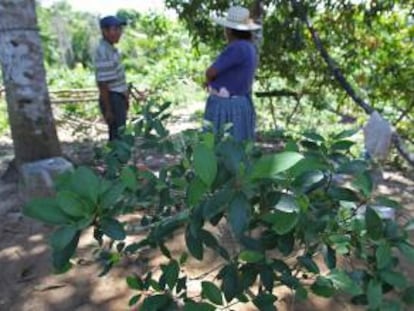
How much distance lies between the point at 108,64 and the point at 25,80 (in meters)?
1.13

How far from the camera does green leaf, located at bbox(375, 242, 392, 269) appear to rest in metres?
1.13

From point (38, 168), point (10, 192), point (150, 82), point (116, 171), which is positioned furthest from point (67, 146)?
point (150, 82)

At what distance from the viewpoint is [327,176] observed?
1217mm

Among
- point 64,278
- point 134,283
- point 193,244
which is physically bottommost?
point 64,278

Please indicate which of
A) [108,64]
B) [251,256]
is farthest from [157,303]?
[108,64]

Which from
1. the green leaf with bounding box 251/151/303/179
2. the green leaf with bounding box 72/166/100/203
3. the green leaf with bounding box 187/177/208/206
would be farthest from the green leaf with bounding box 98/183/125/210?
the green leaf with bounding box 251/151/303/179

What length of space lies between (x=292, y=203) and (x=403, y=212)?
2819mm

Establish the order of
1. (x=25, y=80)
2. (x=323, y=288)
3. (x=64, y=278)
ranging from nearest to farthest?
(x=323, y=288) → (x=64, y=278) → (x=25, y=80)

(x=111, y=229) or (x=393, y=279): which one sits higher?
(x=111, y=229)

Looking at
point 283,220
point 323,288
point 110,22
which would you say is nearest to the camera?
point 283,220

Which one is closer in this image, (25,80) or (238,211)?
(238,211)

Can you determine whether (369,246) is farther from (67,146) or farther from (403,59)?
(67,146)

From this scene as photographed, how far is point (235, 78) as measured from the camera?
3.67 metres

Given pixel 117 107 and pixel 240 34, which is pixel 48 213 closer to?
pixel 240 34
